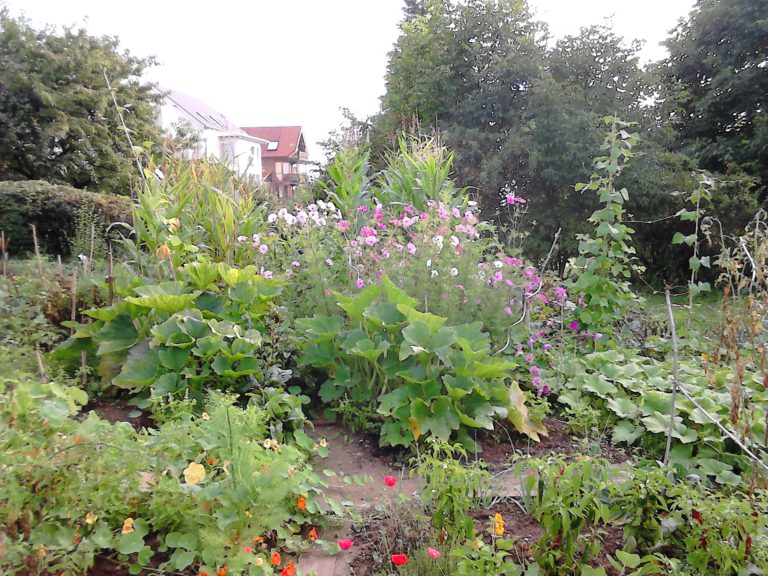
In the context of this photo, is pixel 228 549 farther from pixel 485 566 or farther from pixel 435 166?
Result: pixel 435 166

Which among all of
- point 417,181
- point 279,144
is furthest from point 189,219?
point 279,144

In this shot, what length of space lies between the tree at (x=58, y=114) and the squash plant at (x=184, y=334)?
10.9 m

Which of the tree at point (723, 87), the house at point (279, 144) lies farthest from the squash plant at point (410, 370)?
the house at point (279, 144)

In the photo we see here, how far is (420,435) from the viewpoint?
2451 millimetres

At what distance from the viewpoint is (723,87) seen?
10375mm

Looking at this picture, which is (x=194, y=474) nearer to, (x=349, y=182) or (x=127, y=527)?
(x=127, y=527)

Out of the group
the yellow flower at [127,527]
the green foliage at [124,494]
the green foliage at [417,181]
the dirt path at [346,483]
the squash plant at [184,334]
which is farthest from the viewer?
the green foliage at [417,181]

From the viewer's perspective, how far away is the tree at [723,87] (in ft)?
32.2

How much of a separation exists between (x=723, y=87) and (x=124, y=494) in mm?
12338

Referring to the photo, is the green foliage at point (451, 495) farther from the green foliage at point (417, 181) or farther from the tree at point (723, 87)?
the tree at point (723, 87)

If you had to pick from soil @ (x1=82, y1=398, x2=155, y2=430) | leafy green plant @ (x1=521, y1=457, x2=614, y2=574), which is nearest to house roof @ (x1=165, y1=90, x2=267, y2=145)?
soil @ (x1=82, y1=398, x2=155, y2=430)

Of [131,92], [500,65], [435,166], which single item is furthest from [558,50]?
[131,92]

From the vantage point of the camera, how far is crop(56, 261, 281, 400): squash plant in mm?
2615

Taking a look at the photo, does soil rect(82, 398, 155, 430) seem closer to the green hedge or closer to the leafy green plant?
the leafy green plant
